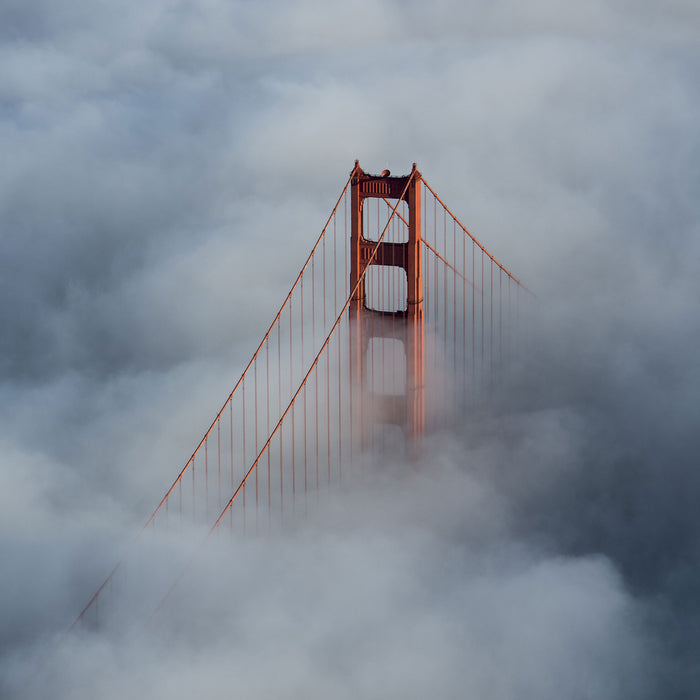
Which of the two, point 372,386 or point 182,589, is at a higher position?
point 372,386

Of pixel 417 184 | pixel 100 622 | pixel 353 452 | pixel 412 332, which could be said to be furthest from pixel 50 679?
pixel 417 184

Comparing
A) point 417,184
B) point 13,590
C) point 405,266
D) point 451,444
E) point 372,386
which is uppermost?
point 417,184

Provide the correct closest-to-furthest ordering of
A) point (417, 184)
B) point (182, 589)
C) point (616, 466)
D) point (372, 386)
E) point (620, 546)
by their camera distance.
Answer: point (417, 184) → point (372, 386) → point (182, 589) → point (620, 546) → point (616, 466)

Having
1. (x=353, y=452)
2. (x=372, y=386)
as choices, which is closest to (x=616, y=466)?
(x=353, y=452)

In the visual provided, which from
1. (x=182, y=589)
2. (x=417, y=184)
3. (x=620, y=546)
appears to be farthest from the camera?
(x=620, y=546)

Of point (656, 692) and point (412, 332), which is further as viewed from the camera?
point (656, 692)

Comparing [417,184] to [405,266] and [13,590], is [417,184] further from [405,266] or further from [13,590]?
[13,590]
